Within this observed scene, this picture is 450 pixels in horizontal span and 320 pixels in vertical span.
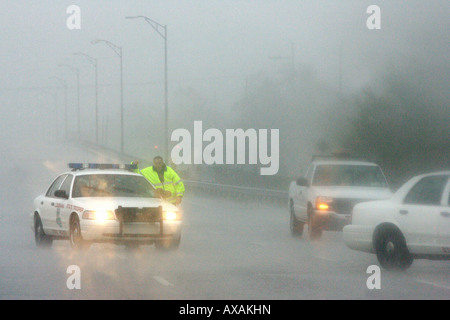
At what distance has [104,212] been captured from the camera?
685 inches

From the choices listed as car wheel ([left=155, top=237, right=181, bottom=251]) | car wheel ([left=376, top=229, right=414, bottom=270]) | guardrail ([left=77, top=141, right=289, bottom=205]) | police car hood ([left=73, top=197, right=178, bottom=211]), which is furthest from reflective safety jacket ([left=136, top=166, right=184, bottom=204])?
guardrail ([left=77, top=141, right=289, bottom=205])

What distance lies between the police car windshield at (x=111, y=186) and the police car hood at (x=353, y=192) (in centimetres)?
410

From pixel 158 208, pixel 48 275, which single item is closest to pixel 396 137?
pixel 158 208

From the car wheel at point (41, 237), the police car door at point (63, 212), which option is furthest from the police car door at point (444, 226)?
the car wheel at point (41, 237)

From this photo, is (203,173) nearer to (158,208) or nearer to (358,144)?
(358,144)

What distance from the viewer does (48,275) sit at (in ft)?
46.5

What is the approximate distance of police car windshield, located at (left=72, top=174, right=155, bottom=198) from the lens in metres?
18.5

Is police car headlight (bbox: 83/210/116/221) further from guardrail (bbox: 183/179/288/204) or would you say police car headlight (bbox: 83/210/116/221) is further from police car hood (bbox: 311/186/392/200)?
guardrail (bbox: 183/179/288/204)

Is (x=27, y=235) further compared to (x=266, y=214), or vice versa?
(x=266, y=214)

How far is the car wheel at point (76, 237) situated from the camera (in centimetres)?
1756

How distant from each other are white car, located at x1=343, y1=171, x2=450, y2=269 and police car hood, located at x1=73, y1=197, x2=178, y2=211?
12.0 feet

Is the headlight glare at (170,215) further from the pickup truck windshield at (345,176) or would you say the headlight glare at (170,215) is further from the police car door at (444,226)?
the police car door at (444,226)

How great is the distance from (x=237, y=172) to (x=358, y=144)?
9790 mm
